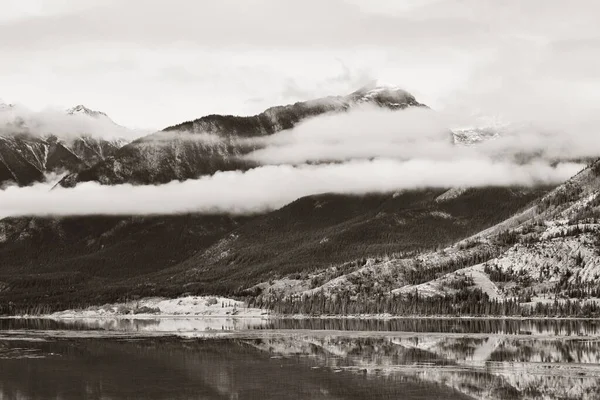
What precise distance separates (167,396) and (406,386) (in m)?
31.5

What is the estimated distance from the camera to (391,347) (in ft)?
612

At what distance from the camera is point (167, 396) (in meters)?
123

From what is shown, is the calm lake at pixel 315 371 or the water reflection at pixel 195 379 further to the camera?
the calm lake at pixel 315 371

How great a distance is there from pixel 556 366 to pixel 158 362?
65766 mm

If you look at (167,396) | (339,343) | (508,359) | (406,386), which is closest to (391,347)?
(339,343)

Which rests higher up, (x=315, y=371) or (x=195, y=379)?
(x=315, y=371)

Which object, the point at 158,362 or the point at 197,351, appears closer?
the point at 158,362

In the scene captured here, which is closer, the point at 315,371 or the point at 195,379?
the point at 195,379

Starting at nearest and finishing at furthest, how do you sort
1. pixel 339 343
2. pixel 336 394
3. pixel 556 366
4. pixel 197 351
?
pixel 336 394 → pixel 556 366 → pixel 197 351 → pixel 339 343

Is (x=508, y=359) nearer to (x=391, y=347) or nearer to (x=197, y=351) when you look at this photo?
(x=391, y=347)

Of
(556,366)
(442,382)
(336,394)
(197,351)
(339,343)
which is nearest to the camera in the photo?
(336,394)

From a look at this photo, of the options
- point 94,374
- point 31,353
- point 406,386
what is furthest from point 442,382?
point 31,353

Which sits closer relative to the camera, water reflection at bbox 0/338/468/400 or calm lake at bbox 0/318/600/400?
water reflection at bbox 0/338/468/400

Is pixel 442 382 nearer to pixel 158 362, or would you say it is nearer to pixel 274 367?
pixel 274 367
